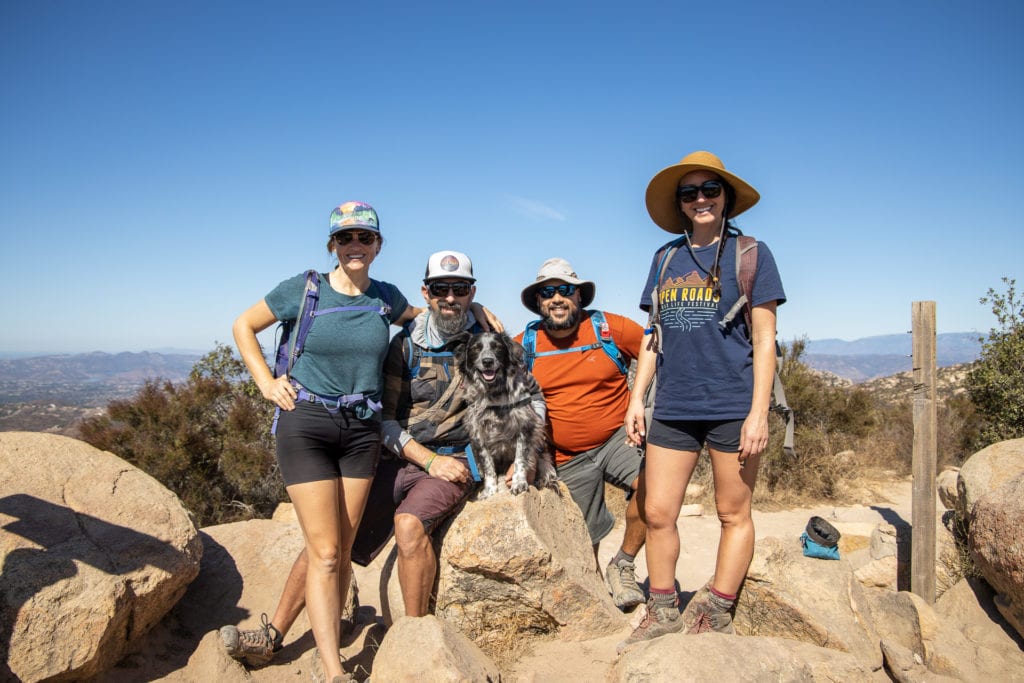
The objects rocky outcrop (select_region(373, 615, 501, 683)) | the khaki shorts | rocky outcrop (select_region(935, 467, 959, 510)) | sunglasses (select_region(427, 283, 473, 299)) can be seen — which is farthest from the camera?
rocky outcrop (select_region(935, 467, 959, 510))

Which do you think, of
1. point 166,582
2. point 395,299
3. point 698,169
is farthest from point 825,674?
point 166,582

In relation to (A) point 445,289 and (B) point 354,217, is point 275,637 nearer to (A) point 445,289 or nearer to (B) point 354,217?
(A) point 445,289

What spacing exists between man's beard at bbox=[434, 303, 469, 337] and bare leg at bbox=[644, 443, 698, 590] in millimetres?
1259

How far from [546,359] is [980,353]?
21.8 ft

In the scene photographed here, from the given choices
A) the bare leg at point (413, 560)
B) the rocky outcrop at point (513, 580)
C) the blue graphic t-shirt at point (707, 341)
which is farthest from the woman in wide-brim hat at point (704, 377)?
the bare leg at point (413, 560)

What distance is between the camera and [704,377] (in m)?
2.70

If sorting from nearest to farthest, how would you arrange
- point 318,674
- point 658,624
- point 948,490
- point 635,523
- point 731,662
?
point 731,662 < point 658,624 < point 318,674 < point 635,523 < point 948,490

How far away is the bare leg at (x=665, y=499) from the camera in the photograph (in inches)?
111

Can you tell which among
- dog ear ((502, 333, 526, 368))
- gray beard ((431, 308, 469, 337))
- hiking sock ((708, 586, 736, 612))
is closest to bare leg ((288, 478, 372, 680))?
gray beard ((431, 308, 469, 337))

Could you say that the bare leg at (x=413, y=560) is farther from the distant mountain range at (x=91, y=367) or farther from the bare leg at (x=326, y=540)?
the distant mountain range at (x=91, y=367)

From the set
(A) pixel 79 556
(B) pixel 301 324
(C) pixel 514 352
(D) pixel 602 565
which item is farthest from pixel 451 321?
(D) pixel 602 565

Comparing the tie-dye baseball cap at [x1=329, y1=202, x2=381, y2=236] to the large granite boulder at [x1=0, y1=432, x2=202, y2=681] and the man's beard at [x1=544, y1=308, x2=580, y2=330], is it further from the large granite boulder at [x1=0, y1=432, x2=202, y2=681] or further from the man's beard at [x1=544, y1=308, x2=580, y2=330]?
the large granite boulder at [x1=0, y1=432, x2=202, y2=681]

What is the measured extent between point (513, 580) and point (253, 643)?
56.1 inches

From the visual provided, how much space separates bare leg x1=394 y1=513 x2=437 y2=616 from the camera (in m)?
3.08
